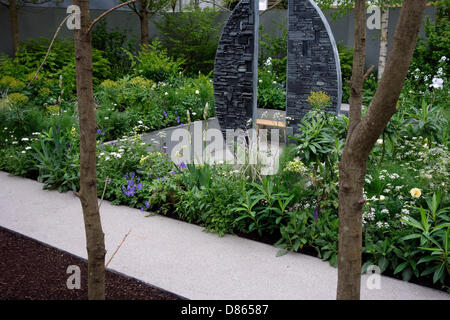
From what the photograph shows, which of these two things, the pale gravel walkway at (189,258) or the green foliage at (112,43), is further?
the green foliage at (112,43)

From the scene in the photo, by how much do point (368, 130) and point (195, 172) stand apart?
112 inches

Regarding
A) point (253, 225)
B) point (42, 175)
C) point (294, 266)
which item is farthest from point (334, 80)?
point (42, 175)

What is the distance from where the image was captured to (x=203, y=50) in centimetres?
1317

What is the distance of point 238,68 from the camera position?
6.33 metres

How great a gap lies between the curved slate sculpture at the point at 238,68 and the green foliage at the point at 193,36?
6.46 metres

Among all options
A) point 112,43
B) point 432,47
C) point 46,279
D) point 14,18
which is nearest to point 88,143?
point 46,279

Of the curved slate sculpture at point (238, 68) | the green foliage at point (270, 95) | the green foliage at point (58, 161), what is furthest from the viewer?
the green foliage at point (270, 95)

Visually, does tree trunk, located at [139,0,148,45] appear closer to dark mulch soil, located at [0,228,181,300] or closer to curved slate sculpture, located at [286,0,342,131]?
curved slate sculpture, located at [286,0,342,131]

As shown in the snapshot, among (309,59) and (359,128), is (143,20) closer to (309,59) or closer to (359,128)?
(309,59)

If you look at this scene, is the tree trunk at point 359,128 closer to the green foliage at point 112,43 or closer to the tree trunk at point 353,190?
the tree trunk at point 353,190

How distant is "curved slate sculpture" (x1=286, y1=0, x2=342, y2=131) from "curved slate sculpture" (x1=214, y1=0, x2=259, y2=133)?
0.55 meters

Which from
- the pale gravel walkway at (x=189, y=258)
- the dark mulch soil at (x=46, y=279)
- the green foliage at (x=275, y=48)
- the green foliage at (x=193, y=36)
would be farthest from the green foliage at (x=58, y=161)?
the green foliage at (x=193, y=36)

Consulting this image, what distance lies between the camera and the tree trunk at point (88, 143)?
1.94m

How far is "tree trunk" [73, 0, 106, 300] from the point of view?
6.35ft
